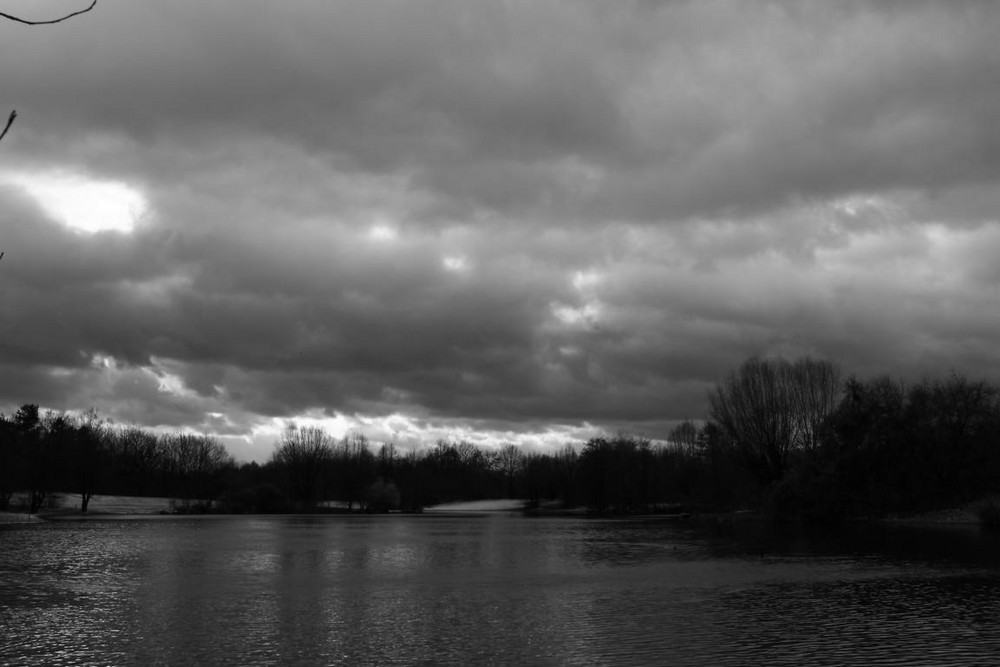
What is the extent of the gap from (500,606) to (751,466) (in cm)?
9078

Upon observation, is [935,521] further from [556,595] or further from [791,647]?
[791,647]

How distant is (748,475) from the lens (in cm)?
12094

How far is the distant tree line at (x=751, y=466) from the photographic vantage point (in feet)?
325

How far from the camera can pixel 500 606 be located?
104 feet

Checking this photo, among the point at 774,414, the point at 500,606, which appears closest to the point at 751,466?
the point at 774,414

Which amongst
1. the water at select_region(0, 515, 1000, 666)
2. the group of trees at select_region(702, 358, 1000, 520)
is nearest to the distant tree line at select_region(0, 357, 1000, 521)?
the group of trees at select_region(702, 358, 1000, 520)

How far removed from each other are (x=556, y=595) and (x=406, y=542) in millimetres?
36300

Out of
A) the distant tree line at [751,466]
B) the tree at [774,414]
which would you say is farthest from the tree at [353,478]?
the tree at [774,414]

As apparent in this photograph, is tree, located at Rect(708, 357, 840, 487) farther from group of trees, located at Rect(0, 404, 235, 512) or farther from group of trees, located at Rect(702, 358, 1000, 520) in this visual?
group of trees, located at Rect(0, 404, 235, 512)

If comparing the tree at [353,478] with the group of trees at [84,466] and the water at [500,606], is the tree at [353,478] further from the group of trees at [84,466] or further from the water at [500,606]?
the water at [500,606]

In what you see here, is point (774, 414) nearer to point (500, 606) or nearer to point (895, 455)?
point (895, 455)

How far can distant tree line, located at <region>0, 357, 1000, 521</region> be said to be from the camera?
99.0m

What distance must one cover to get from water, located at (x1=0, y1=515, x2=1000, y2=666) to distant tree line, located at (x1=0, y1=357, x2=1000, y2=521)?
41.9 meters

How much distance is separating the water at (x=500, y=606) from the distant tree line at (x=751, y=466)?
41929mm
